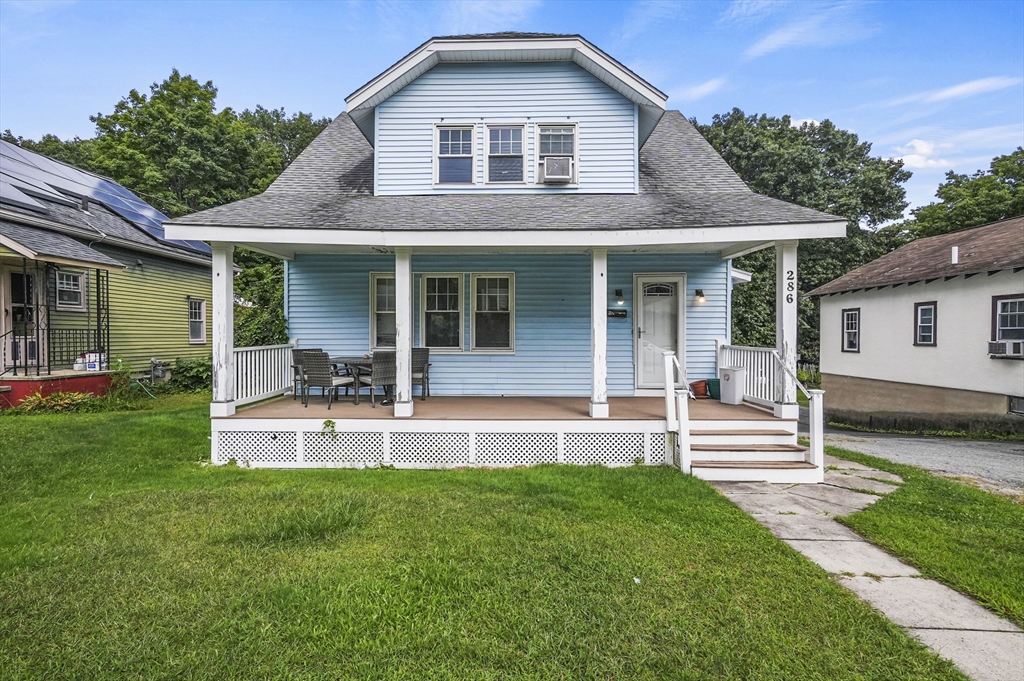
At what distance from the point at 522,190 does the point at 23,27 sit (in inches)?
1037

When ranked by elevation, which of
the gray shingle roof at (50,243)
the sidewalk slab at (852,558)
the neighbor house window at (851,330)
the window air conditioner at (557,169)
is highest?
the window air conditioner at (557,169)

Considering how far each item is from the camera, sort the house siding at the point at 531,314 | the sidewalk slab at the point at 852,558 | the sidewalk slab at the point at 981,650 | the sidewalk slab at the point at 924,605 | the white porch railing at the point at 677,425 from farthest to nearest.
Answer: the house siding at the point at 531,314 < the white porch railing at the point at 677,425 < the sidewalk slab at the point at 852,558 < the sidewalk slab at the point at 924,605 < the sidewalk slab at the point at 981,650

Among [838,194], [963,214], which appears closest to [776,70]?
[838,194]

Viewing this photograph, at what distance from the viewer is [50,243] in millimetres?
10680

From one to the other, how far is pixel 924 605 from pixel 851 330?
652 inches

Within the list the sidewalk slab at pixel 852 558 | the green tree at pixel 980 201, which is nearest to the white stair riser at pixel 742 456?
the sidewalk slab at pixel 852 558

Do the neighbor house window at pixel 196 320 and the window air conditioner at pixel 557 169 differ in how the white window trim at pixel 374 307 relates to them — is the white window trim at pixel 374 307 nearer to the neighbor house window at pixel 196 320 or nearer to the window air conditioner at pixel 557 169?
the window air conditioner at pixel 557 169

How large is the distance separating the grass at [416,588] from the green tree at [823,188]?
21799 millimetres

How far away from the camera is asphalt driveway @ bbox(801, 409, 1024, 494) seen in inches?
276

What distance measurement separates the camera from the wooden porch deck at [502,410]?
665cm

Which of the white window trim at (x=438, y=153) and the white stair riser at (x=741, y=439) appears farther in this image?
the white window trim at (x=438, y=153)

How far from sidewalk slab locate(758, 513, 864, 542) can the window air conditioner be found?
6082mm

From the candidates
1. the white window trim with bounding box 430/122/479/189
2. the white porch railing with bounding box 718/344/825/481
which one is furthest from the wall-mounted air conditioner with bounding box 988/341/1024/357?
the white window trim with bounding box 430/122/479/189

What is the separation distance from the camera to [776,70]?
1931 centimetres
